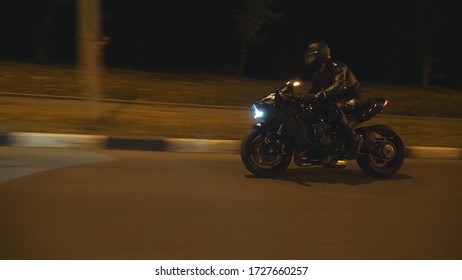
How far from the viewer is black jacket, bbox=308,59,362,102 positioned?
7629mm

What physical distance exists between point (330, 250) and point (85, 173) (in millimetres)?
3667

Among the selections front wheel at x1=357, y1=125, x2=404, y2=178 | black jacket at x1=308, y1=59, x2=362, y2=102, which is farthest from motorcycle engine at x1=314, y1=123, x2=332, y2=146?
front wheel at x1=357, y1=125, x2=404, y2=178

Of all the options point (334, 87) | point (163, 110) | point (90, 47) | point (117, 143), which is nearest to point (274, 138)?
point (334, 87)

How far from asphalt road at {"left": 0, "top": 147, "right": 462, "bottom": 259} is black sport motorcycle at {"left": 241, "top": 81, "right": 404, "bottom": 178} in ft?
0.79

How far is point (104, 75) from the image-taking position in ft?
64.1

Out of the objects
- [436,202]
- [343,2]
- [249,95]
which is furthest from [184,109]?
[343,2]

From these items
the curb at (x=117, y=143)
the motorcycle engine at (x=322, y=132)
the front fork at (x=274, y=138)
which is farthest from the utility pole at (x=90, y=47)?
the motorcycle engine at (x=322, y=132)

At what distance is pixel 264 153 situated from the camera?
7793mm

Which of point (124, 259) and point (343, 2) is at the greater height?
point (343, 2)

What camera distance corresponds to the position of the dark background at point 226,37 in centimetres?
3303

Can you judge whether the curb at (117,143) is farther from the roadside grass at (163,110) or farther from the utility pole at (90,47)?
the utility pole at (90,47)

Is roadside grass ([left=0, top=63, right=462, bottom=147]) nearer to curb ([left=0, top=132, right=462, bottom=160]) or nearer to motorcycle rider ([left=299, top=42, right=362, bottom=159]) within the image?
curb ([left=0, top=132, right=462, bottom=160])
